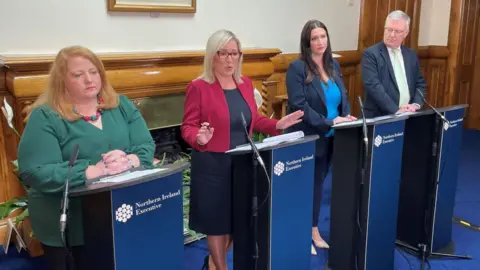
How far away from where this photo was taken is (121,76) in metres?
3.12

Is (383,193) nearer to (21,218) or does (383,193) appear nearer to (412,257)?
(412,257)

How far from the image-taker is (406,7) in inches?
233

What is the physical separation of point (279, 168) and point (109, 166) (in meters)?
0.69

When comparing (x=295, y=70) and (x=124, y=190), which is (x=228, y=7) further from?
(x=124, y=190)

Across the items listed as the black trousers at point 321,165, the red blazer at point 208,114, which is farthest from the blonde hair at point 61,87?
the black trousers at point 321,165

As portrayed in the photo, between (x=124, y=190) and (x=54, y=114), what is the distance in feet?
1.48

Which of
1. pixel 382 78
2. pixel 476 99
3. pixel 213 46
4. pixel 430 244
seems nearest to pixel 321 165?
pixel 382 78

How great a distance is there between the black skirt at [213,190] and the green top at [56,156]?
42cm

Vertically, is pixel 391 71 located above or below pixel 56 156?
above

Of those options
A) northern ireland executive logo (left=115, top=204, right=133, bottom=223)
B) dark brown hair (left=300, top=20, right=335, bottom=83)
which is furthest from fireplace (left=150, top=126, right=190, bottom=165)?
northern ireland executive logo (left=115, top=204, right=133, bottom=223)

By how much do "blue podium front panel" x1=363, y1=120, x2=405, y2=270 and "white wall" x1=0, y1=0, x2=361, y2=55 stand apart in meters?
1.96

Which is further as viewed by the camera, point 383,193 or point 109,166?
point 383,193

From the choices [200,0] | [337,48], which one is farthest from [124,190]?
[337,48]

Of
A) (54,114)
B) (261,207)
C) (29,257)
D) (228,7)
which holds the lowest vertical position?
(29,257)
